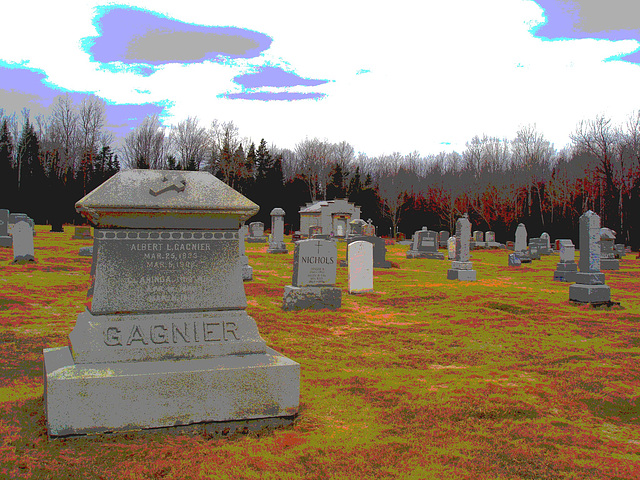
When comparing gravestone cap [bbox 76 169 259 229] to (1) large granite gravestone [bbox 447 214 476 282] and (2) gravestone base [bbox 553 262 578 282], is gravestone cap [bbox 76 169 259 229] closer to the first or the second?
(1) large granite gravestone [bbox 447 214 476 282]

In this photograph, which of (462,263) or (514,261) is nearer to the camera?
(462,263)

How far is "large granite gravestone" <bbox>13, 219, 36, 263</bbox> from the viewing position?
55.5ft

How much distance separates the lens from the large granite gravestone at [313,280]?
409 inches

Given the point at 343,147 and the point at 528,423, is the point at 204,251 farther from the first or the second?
the point at 343,147

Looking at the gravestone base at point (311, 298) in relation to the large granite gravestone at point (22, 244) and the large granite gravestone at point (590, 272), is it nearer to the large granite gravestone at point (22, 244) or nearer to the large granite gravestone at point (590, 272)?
the large granite gravestone at point (590, 272)

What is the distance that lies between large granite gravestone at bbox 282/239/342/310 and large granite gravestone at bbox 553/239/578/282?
32.7 feet

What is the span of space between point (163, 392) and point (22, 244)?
1637 cm

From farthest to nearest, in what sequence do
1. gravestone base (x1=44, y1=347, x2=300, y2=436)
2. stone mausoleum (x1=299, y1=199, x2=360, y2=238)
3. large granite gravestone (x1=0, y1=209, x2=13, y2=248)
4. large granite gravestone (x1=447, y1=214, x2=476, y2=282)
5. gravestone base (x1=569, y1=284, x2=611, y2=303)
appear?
stone mausoleum (x1=299, y1=199, x2=360, y2=238) → large granite gravestone (x1=0, y1=209, x2=13, y2=248) → large granite gravestone (x1=447, y1=214, x2=476, y2=282) → gravestone base (x1=569, y1=284, x2=611, y2=303) → gravestone base (x1=44, y1=347, x2=300, y2=436)

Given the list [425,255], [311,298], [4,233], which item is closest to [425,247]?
[425,255]

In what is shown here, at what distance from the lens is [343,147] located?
263 ft

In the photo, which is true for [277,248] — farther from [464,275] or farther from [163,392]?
[163,392]

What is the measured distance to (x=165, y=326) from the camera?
3736 mm

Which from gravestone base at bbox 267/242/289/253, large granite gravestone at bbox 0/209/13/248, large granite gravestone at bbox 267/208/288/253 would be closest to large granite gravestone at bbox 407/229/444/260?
gravestone base at bbox 267/242/289/253

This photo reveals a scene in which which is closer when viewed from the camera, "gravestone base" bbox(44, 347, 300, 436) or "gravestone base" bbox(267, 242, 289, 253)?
"gravestone base" bbox(44, 347, 300, 436)
